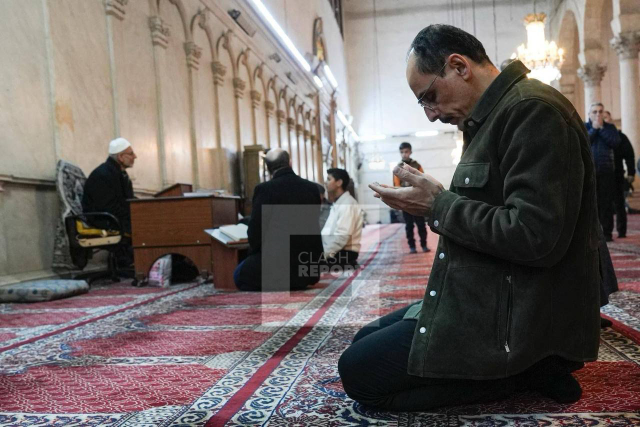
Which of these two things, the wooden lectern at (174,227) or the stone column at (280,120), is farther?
the stone column at (280,120)

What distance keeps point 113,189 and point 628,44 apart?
11.7 meters

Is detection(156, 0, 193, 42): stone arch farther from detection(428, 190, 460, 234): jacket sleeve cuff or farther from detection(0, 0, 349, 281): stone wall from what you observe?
detection(428, 190, 460, 234): jacket sleeve cuff

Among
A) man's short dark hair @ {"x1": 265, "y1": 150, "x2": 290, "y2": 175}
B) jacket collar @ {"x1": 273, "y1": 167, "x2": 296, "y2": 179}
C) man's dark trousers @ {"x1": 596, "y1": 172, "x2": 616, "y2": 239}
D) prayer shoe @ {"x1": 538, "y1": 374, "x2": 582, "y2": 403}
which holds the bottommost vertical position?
prayer shoe @ {"x1": 538, "y1": 374, "x2": 582, "y2": 403}

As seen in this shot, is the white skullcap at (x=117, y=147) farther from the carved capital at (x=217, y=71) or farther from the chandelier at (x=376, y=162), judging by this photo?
the chandelier at (x=376, y=162)

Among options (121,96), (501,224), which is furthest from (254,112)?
(501,224)

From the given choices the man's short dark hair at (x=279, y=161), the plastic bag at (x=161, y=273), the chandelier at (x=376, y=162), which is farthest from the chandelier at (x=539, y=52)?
the chandelier at (x=376, y=162)

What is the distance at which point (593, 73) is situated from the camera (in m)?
15.8

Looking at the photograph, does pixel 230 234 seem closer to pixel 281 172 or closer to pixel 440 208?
pixel 281 172

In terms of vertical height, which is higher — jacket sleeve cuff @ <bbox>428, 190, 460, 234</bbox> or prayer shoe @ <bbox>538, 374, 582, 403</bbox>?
jacket sleeve cuff @ <bbox>428, 190, 460, 234</bbox>

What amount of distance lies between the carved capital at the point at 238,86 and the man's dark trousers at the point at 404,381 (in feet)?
33.7

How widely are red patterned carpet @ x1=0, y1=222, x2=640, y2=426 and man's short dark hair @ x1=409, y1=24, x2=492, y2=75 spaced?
102 cm

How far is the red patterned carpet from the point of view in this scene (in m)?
1.85

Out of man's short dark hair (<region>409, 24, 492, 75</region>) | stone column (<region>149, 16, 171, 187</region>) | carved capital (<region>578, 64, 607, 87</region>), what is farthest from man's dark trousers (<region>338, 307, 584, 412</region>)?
carved capital (<region>578, 64, 607, 87</region>)

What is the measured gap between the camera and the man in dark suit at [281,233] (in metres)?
4.83
